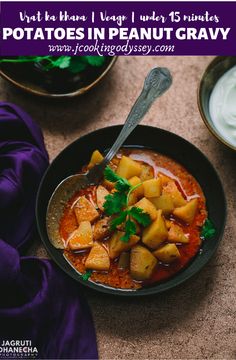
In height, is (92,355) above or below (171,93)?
below

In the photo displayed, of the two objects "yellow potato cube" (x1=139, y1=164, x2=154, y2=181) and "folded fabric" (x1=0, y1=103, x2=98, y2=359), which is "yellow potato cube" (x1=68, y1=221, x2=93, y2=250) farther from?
"yellow potato cube" (x1=139, y1=164, x2=154, y2=181)

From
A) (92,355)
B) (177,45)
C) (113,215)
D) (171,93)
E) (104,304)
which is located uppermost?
(177,45)

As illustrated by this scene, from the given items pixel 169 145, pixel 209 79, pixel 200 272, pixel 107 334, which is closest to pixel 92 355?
pixel 107 334

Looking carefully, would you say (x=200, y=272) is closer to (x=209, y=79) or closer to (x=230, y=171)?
(x=230, y=171)

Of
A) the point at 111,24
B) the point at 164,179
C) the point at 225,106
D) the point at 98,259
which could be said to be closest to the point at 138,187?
the point at 164,179

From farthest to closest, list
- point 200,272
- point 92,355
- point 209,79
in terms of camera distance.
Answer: point 209,79
point 200,272
point 92,355

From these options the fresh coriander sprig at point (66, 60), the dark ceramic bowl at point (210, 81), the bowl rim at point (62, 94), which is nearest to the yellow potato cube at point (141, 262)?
the dark ceramic bowl at point (210, 81)

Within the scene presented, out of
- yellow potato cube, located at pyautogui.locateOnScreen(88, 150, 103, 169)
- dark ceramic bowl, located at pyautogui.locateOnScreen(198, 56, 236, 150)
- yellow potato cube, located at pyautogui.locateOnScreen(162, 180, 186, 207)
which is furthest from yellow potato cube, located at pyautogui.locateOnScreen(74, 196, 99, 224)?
dark ceramic bowl, located at pyautogui.locateOnScreen(198, 56, 236, 150)
